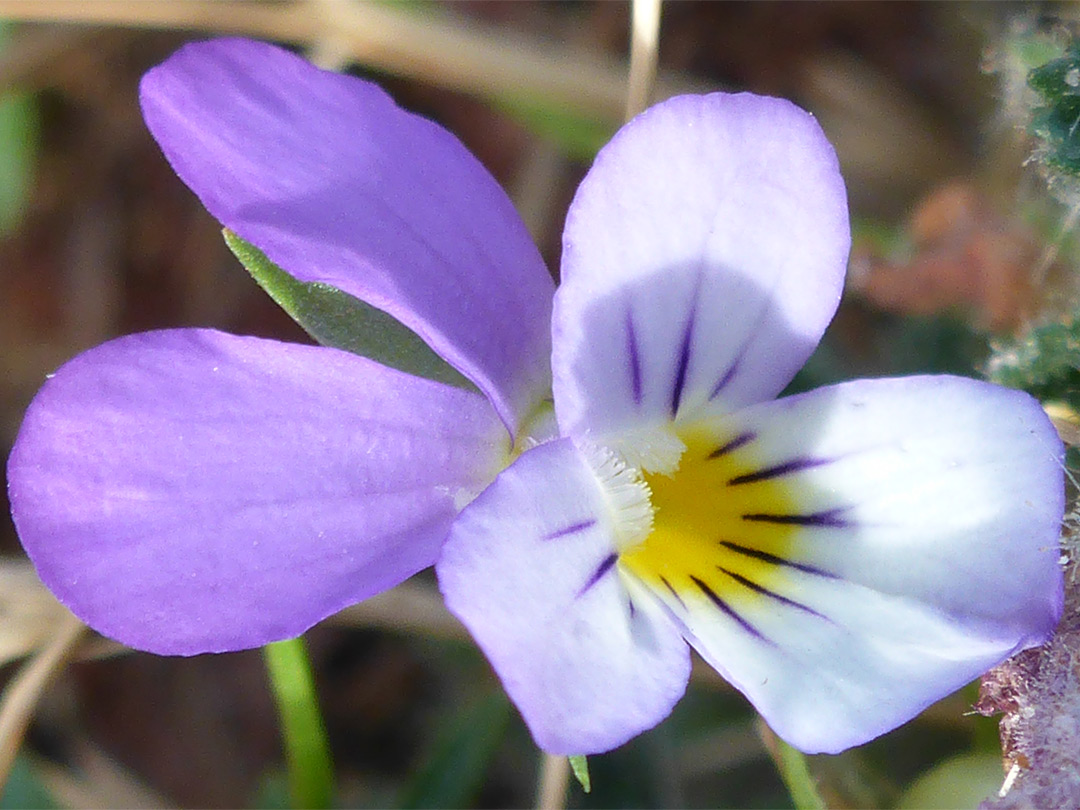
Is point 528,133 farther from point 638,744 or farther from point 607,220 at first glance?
point 607,220

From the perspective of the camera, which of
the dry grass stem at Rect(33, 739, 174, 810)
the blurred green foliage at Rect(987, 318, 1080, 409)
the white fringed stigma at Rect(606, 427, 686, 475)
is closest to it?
the white fringed stigma at Rect(606, 427, 686, 475)

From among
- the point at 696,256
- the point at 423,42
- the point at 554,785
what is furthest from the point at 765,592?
the point at 423,42

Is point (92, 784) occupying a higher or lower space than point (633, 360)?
lower

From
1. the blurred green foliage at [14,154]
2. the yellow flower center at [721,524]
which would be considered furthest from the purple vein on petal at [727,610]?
the blurred green foliage at [14,154]

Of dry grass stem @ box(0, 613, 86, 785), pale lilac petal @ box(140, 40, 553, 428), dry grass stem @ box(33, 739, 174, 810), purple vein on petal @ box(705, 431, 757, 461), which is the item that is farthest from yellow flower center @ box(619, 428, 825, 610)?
dry grass stem @ box(33, 739, 174, 810)

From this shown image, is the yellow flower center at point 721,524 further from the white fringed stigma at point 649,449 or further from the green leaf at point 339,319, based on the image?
the green leaf at point 339,319

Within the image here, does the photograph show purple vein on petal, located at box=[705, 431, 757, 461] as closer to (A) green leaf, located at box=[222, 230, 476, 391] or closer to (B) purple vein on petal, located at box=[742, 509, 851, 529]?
(B) purple vein on petal, located at box=[742, 509, 851, 529]

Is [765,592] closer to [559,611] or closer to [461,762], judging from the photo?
[559,611]
